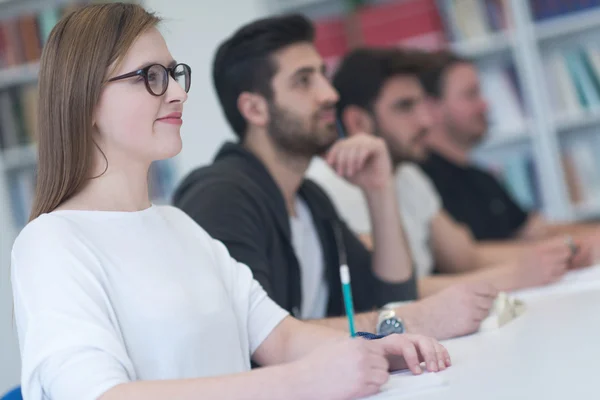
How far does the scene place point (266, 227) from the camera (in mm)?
1812

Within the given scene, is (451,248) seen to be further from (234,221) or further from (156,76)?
(156,76)

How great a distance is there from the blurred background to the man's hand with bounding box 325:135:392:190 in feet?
5.88

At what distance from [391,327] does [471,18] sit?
2887mm

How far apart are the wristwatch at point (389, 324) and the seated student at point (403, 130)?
1.31 meters

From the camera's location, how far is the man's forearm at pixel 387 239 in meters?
2.10

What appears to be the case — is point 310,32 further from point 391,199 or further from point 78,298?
A: point 78,298

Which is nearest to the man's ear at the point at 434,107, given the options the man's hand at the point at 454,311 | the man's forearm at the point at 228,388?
the man's hand at the point at 454,311

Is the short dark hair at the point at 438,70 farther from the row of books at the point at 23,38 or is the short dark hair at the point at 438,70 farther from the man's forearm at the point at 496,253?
the row of books at the point at 23,38

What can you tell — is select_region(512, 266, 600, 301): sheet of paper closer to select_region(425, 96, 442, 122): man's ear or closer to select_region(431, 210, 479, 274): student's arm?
select_region(431, 210, 479, 274): student's arm

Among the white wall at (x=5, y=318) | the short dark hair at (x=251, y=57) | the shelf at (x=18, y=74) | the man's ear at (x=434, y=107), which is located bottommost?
the white wall at (x=5, y=318)

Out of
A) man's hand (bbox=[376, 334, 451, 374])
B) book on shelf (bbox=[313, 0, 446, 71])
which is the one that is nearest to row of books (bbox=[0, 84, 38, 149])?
book on shelf (bbox=[313, 0, 446, 71])

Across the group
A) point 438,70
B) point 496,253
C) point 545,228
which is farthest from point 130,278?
point 438,70

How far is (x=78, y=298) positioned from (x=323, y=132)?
1.22m

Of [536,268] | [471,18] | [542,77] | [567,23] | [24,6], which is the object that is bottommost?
[536,268]
